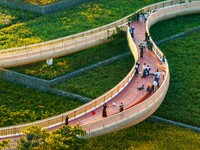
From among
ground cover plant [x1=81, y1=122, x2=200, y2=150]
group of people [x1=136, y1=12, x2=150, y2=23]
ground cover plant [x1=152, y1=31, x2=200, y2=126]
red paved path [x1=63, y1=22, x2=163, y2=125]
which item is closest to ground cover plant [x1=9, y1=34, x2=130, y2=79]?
red paved path [x1=63, y1=22, x2=163, y2=125]

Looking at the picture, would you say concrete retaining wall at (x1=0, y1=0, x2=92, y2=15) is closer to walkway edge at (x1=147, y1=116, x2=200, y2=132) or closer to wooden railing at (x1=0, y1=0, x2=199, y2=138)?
wooden railing at (x1=0, y1=0, x2=199, y2=138)

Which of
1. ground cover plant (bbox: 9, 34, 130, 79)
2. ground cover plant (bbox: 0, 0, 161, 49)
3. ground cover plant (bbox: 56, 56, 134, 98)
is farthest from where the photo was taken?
ground cover plant (bbox: 0, 0, 161, 49)

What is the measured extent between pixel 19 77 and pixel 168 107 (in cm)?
1160

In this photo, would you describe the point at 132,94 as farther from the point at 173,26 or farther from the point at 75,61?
the point at 173,26

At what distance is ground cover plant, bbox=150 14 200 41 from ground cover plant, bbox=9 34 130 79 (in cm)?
410

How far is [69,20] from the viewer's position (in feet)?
165

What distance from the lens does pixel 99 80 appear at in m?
40.0

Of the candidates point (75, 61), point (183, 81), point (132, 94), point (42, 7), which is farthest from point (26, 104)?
point (42, 7)

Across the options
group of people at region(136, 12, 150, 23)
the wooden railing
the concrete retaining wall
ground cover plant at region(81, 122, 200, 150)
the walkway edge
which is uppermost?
the concrete retaining wall

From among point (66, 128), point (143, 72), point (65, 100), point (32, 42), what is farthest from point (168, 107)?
point (32, 42)

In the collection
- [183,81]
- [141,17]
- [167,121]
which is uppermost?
[141,17]

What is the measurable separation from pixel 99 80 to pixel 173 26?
14.8 m

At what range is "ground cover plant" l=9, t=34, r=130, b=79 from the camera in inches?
1575

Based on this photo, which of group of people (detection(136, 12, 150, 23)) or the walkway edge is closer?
the walkway edge
